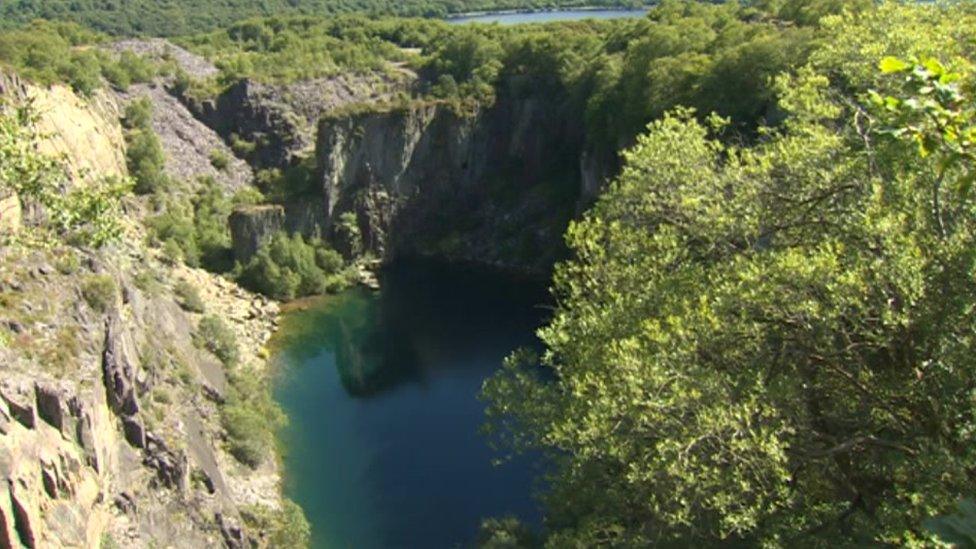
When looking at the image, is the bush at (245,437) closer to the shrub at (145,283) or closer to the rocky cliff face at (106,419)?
the rocky cliff face at (106,419)

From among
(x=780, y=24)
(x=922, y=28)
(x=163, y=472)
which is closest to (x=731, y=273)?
(x=922, y=28)

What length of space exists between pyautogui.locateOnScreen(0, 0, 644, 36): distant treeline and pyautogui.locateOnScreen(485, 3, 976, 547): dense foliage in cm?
10584

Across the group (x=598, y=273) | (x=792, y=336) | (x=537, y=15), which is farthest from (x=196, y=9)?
(x=792, y=336)

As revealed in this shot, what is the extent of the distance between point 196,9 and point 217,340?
105266mm

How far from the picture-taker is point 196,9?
431 feet

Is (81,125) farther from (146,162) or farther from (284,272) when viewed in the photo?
(284,272)

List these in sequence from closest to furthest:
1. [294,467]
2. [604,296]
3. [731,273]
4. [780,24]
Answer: [731,273] < [604,296] < [294,467] < [780,24]

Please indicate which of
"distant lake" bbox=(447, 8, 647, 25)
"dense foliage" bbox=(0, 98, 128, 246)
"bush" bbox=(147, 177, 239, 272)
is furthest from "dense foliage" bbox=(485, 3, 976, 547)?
"distant lake" bbox=(447, 8, 647, 25)

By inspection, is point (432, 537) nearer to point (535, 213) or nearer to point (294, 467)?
point (294, 467)

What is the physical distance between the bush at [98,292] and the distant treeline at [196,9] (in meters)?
93.7

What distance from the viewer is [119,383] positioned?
25859 mm

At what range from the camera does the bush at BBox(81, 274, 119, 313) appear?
2716 centimetres

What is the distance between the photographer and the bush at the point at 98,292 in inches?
1069

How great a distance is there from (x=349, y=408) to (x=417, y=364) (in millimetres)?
5361
